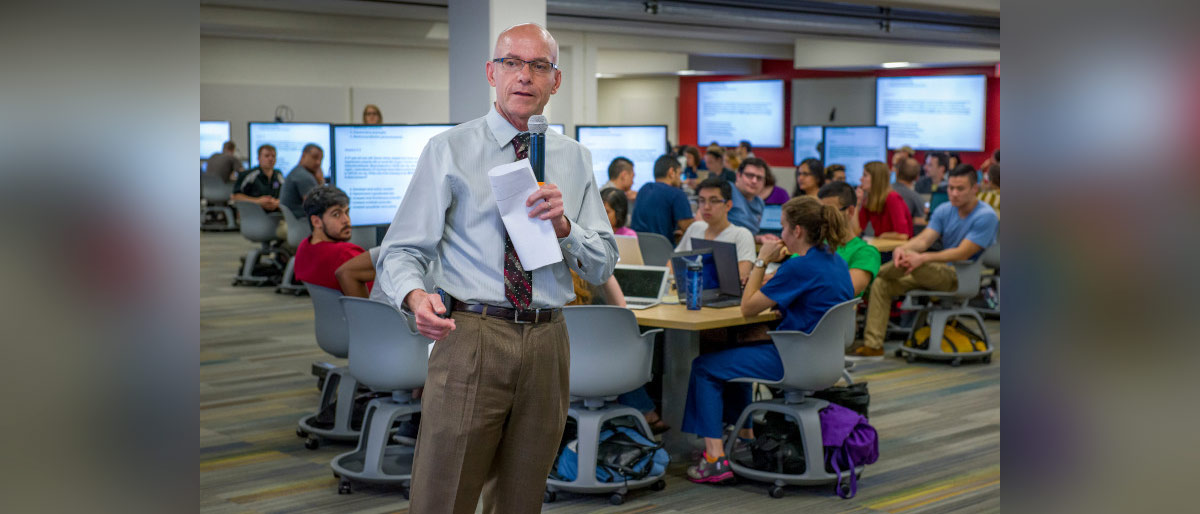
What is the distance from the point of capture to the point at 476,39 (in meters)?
6.84

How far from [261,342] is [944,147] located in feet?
49.3

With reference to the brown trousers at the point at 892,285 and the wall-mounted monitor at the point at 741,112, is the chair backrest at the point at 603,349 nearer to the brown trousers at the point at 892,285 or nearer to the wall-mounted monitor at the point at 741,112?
the brown trousers at the point at 892,285

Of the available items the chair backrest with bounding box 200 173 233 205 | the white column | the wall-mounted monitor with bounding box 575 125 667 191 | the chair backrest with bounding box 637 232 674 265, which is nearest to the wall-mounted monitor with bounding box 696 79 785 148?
the chair backrest with bounding box 200 173 233 205

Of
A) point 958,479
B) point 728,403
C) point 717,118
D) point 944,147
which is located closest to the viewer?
point 958,479

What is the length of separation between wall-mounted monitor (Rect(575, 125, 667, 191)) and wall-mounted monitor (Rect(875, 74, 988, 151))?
1112cm

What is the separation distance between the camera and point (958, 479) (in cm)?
508

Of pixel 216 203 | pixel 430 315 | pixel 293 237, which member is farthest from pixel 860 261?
pixel 216 203

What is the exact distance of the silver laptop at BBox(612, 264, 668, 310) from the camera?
5.44 metres

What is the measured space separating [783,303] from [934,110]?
54.6ft
